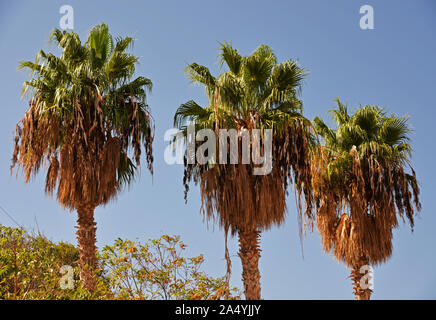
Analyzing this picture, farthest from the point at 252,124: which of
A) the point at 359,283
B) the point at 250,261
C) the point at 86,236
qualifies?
the point at 359,283

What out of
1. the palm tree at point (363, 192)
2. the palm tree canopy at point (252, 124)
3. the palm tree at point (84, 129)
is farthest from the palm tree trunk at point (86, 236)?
the palm tree at point (363, 192)

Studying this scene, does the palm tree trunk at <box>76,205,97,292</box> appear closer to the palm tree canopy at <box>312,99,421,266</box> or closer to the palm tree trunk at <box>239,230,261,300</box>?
the palm tree trunk at <box>239,230,261,300</box>

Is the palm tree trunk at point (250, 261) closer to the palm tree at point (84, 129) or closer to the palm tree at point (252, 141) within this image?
the palm tree at point (252, 141)

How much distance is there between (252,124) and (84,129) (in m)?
4.74

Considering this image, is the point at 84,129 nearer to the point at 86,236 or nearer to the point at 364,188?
the point at 86,236

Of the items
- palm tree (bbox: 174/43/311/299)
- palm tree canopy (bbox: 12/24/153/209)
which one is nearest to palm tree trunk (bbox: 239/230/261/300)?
palm tree (bbox: 174/43/311/299)

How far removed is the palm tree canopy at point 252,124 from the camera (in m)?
13.1

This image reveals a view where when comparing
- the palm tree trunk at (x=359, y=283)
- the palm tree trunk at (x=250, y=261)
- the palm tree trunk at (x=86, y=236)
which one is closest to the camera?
the palm tree trunk at (x=250, y=261)

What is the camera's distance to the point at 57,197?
1370 centimetres

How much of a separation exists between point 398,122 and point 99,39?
11236 mm

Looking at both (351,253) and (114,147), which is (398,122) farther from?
(114,147)

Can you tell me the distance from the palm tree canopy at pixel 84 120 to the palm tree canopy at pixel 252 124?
1.65m

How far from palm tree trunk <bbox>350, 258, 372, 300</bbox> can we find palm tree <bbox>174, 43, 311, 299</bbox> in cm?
432

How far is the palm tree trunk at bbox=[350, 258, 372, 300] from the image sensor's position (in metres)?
16.6
